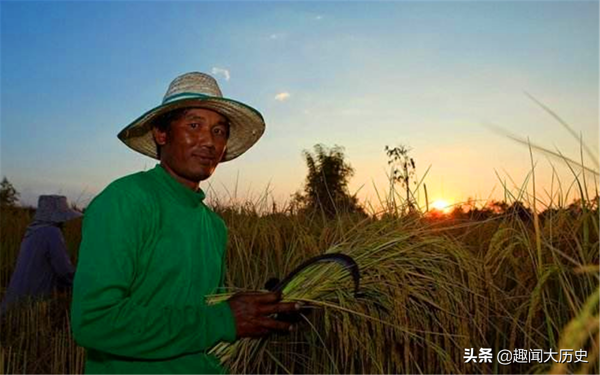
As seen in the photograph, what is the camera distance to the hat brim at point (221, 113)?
6.88 feet

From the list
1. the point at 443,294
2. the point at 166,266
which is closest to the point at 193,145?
the point at 166,266

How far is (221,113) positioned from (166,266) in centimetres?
66

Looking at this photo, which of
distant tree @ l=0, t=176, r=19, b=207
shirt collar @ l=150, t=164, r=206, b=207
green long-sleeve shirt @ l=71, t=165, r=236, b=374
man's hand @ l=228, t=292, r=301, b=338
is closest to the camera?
green long-sleeve shirt @ l=71, t=165, r=236, b=374

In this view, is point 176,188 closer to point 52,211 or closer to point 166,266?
point 166,266

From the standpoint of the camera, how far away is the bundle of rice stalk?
2.15 metres

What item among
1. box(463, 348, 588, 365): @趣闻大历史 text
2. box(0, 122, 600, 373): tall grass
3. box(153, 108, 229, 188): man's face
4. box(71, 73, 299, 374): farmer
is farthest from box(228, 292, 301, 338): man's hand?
box(463, 348, 588, 365): @趣闻大历史 text

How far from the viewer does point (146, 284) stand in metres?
1.78

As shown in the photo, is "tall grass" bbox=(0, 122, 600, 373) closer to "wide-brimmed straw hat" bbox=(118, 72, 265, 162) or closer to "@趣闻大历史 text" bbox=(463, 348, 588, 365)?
"@趣闻大历史 text" bbox=(463, 348, 588, 365)

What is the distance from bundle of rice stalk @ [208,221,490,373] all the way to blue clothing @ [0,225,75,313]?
3.40 m

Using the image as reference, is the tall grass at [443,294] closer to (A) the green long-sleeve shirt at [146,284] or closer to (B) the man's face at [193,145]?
(A) the green long-sleeve shirt at [146,284]

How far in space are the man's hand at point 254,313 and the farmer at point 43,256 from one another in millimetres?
3903

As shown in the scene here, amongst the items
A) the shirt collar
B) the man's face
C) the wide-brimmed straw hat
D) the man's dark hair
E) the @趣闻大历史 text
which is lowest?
the @趣闻大历史 text

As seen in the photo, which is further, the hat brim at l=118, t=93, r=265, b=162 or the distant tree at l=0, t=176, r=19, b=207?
the distant tree at l=0, t=176, r=19, b=207

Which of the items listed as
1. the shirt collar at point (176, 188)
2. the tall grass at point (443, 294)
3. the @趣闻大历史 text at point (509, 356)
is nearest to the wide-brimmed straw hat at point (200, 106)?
the shirt collar at point (176, 188)
